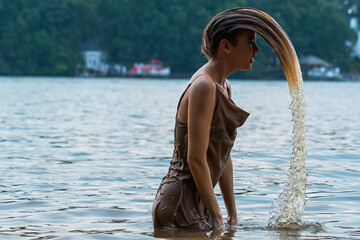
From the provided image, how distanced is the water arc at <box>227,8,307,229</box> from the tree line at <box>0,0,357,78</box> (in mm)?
105836

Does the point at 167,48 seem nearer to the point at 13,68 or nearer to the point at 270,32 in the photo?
the point at 13,68

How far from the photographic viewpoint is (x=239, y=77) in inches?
4429

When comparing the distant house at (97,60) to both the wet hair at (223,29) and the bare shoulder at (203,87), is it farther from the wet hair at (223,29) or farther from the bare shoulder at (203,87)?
the bare shoulder at (203,87)

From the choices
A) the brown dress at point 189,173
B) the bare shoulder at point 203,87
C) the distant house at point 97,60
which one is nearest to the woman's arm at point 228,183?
the brown dress at point 189,173

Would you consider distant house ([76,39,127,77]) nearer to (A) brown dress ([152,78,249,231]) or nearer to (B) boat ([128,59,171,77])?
(B) boat ([128,59,171,77])

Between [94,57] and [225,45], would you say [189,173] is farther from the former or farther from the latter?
[94,57]

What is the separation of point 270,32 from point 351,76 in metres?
115

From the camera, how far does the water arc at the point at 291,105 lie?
457 centimetres

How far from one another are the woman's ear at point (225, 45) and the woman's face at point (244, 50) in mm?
28

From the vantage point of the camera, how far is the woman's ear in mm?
4570

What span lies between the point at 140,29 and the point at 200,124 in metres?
120

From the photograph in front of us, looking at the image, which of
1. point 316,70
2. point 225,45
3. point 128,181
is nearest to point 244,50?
point 225,45

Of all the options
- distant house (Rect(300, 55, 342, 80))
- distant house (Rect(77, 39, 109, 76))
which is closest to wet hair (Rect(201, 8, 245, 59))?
distant house (Rect(300, 55, 342, 80))

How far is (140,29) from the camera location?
123 m
